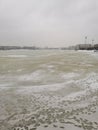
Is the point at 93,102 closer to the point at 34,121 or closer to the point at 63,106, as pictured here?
the point at 63,106

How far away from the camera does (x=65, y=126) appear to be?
625 centimetres

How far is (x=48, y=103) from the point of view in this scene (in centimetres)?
902

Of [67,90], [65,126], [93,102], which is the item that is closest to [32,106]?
[65,126]

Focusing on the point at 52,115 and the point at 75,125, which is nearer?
the point at 75,125

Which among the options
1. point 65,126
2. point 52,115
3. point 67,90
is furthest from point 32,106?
point 67,90

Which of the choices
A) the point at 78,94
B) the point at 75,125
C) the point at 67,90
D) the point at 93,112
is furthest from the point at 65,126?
the point at 67,90

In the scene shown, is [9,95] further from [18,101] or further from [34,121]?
[34,121]

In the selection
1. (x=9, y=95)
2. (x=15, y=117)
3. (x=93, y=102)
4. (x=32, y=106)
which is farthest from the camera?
(x=9, y=95)

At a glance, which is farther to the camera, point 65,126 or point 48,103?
point 48,103

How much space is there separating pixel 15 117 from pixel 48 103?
2.38 m

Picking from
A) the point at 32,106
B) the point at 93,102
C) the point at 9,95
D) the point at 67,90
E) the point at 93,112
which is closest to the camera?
the point at 93,112

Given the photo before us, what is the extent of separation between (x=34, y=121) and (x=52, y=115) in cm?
97

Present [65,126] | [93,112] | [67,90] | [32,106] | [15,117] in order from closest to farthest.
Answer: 1. [65,126]
2. [15,117]
3. [93,112]
4. [32,106]
5. [67,90]

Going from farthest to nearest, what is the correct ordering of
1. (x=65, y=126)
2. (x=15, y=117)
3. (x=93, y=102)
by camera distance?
(x=93, y=102) → (x=15, y=117) → (x=65, y=126)
